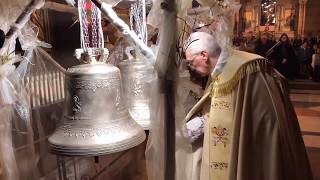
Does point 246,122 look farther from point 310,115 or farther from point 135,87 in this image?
point 310,115

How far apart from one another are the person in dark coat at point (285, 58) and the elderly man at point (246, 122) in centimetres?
718

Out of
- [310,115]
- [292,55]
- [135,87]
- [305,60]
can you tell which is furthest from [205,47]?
[305,60]

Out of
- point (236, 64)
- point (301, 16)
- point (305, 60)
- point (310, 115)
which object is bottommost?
point (310, 115)

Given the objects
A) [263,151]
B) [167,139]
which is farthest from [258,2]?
[167,139]

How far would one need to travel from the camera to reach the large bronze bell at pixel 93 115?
3.99 ft

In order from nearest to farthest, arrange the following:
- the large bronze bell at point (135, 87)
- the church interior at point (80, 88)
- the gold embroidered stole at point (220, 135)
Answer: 1. the church interior at point (80, 88)
2. the large bronze bell at point (135, 87)
3. the gold embroidered stole at point (220, 135)

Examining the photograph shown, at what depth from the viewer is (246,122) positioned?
5.89 feet

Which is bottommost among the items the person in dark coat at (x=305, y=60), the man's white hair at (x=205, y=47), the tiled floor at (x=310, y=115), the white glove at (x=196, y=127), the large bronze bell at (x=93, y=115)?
the tiled floor at (x=310, y=115)

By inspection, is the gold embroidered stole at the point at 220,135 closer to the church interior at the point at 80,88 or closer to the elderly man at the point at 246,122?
the elderly man at the point at 246,122

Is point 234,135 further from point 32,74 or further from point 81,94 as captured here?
point 32,74

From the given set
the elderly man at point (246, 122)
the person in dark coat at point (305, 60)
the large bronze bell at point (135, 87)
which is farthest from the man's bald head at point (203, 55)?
the person in dark coat at point (305, 60)

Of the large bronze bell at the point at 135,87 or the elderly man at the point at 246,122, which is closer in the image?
the large bronze bell at the point at 135,87

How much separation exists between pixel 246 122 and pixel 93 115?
846 mm

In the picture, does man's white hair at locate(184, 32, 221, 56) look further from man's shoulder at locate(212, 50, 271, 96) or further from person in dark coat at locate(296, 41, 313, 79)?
person in dark coat at locate(296, 41, 313, 79)
